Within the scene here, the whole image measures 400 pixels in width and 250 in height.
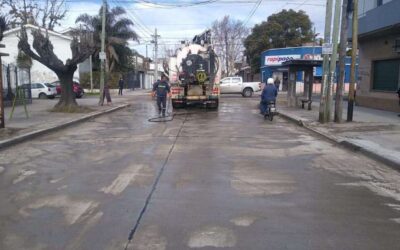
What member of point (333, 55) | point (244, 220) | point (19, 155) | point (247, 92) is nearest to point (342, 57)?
point (333, 55)

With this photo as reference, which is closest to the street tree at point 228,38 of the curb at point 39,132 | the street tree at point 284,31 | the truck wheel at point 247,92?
the street tree at point 284,31

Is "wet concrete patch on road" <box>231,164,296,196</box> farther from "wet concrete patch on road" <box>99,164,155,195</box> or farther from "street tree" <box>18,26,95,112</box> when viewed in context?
"street tree" <box>18,26,95,112</box>

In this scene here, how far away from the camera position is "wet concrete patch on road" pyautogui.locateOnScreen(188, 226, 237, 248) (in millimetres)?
5121

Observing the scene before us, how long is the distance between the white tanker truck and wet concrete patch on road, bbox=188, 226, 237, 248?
20.0 meters

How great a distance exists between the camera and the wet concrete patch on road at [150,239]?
199 inches

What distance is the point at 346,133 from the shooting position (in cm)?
1446

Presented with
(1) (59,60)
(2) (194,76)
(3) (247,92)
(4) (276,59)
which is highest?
(4) (276,59)

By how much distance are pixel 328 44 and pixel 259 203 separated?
11553mm

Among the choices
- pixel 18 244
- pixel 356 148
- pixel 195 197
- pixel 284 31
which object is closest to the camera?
pixel 18 244

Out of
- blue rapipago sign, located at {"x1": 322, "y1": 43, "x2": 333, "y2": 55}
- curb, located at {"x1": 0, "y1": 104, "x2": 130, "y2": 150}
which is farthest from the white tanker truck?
blue rapipago sign, located at {"x1": 322, "y1": 43, "x2": 333, "y2": 55}

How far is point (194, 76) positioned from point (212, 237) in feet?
67.7

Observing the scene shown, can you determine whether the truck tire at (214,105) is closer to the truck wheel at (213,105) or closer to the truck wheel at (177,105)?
the truck wheel at (213,105)

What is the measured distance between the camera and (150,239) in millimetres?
5273

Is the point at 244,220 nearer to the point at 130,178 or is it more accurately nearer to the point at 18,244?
the point at 18,244
